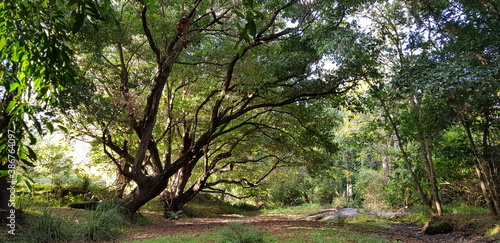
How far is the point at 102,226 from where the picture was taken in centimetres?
588

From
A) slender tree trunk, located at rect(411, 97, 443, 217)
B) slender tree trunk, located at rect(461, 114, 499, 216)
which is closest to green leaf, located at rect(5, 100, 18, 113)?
slender tree trunk, located at rect(461, 114, 499, 216)

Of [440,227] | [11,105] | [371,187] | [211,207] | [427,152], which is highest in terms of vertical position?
[427,152]

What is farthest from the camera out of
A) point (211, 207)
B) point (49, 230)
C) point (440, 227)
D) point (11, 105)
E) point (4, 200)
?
point (211, 207)

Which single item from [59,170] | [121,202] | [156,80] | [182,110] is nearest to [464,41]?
[156,80]

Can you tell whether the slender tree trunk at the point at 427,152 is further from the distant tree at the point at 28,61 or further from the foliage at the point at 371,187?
the distant tree at the point at 28,61

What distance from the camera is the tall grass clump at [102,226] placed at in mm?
5574

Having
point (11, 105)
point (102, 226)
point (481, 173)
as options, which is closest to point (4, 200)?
→ point (102, 226)

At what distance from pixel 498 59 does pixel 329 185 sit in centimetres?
1906

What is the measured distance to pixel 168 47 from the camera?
7.18m

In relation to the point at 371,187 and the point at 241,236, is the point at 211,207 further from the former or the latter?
the point at 241,236

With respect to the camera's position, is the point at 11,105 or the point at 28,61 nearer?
the point at 11,105

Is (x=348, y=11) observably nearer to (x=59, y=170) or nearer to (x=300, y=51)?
(x=300, y=51)

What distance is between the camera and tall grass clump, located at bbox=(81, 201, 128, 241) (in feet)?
18.3

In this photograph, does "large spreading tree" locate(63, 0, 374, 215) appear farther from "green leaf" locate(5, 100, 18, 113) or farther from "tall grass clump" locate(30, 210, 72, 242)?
"green leaf" locate(5, 100, 18, 113)
